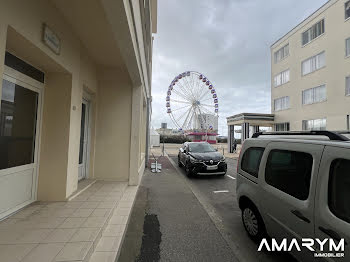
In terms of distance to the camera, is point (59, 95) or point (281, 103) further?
point (281, 103)

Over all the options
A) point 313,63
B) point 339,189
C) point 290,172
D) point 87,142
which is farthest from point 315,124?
point 87,142

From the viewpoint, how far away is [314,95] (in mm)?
13930

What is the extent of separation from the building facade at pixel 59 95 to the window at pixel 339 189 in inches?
115

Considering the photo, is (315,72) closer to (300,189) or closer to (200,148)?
(200,148)

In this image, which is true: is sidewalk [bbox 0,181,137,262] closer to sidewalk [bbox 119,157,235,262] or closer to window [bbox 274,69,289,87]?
Result: sidewalk [bbox 119,157,235,262]

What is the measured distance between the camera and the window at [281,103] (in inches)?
657

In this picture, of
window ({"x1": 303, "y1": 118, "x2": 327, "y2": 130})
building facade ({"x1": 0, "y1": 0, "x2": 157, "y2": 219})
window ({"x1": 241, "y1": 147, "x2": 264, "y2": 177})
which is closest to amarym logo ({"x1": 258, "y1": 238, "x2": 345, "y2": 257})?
window ({"x1": 241, "y1": 147, "x2": 264, "y2": 177})

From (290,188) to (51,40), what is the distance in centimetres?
395

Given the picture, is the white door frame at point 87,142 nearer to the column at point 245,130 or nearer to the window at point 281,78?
the column at point 245,130

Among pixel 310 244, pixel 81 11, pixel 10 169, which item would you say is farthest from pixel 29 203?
pixel 310 244

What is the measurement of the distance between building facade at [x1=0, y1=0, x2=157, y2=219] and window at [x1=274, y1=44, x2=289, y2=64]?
16.6 meters

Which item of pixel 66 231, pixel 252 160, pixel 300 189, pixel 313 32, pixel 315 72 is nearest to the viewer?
pixel 300 189

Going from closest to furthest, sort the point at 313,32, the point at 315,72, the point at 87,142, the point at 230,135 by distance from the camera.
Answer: the point at 87,142
the point at 315,72
the point at 313,32
the point at 230,135

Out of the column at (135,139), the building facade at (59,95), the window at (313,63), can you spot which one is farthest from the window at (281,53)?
the building facade at (59,95)
